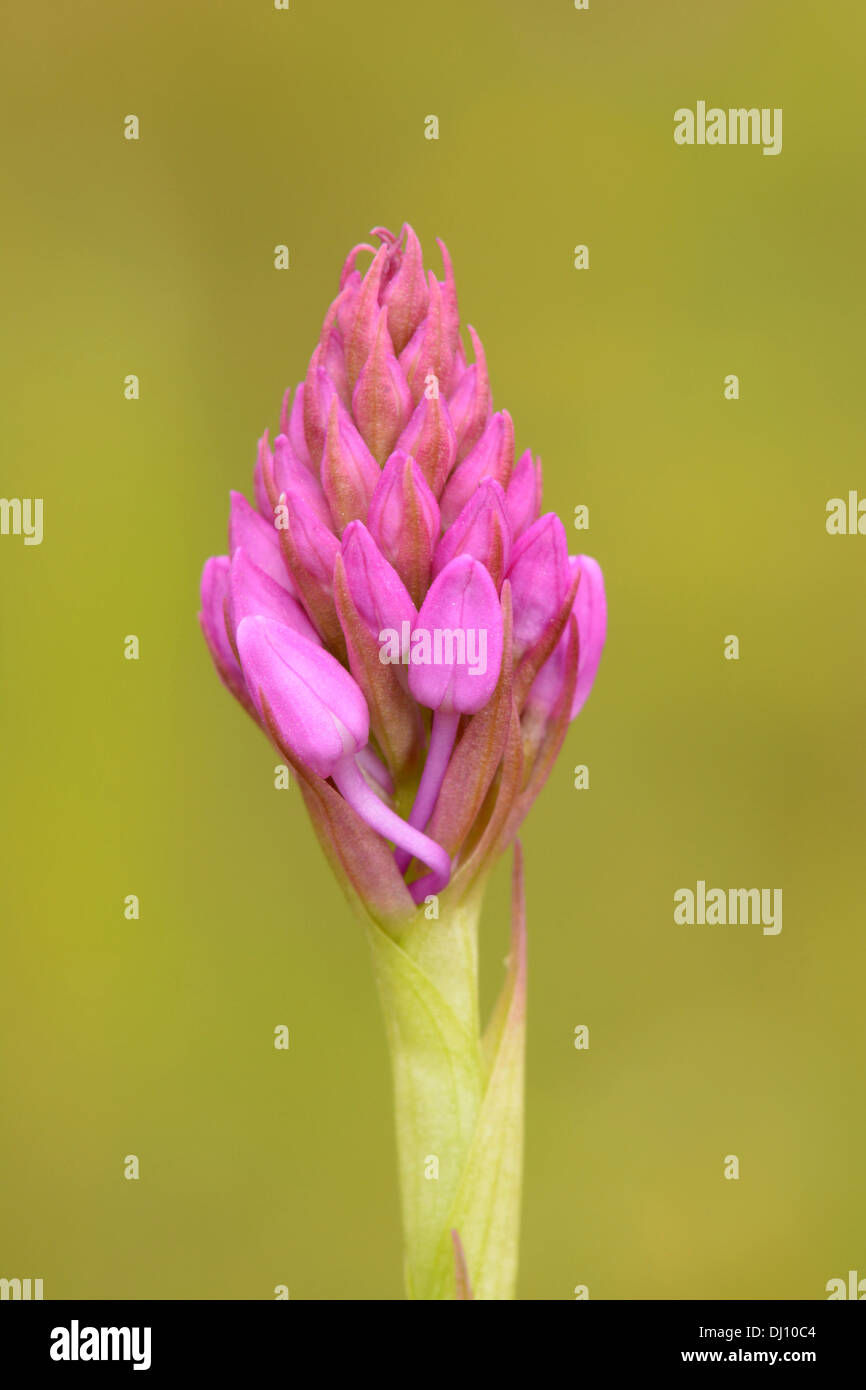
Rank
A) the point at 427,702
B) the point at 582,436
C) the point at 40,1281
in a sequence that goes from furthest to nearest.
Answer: the point at 582,436 < the point at 40,1281 < the point at 427,702

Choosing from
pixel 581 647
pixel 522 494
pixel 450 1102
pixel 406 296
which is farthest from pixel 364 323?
pixel 450 1102

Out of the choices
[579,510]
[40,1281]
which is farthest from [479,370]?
[40,1281]

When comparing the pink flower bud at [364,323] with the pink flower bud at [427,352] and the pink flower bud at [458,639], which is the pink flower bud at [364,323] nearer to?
the pink flower bud at [427,352]

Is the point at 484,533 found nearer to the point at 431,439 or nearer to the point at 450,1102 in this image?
the point at 431,439

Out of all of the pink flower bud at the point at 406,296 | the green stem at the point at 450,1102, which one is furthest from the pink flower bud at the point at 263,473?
the green stem at the point at 450,1102

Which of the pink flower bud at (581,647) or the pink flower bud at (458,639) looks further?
the pink flower bud at (581,647)

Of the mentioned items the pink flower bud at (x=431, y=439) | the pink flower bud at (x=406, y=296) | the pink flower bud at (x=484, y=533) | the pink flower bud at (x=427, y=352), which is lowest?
the pink flower bud at (x=484, y=533)

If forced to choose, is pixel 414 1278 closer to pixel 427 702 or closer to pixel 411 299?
pixel 427 702
